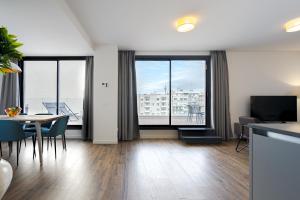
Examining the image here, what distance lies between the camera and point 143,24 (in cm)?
391

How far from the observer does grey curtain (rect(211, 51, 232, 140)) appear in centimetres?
565

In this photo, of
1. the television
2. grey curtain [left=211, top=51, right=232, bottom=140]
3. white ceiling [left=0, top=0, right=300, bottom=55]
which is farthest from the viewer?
grey curtain [left=211, top=51, right=232, bottom=140]

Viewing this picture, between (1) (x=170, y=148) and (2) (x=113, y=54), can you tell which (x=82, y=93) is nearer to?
(2) (x=113, y=54)

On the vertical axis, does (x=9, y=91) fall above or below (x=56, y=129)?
above

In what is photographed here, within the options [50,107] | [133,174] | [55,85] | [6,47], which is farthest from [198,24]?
[50,107]

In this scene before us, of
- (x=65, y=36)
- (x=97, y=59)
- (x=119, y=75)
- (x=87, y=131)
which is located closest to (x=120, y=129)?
(x=87, y=131)

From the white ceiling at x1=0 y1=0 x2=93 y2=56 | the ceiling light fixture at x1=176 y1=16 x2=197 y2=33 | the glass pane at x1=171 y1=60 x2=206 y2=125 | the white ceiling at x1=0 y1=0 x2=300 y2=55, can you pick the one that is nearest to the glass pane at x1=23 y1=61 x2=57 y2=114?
the white ceiling at x1=0 y1=0 x2=300 y2=55

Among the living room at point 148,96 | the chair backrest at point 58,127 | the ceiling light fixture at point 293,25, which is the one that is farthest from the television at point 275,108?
the chair backrest at point 58,127

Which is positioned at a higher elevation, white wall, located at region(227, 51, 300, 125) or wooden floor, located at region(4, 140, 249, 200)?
white wall, located at region(227, 51, 300, 125)

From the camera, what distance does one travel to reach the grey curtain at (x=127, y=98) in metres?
5.51

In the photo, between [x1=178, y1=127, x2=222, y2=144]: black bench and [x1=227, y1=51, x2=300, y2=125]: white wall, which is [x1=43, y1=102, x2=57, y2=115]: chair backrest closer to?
[x1=178, y1=127, x2=222, y2=144]: black bench

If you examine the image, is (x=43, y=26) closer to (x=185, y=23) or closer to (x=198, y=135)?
(x=185, y=23)

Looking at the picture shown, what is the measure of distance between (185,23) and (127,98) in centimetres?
263

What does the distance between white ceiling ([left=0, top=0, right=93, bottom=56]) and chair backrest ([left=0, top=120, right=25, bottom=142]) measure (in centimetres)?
166
